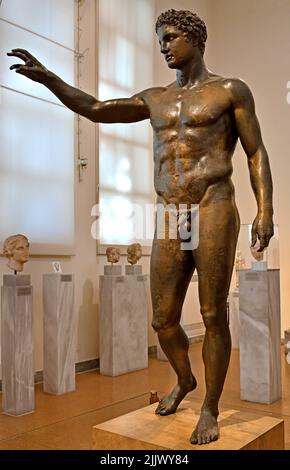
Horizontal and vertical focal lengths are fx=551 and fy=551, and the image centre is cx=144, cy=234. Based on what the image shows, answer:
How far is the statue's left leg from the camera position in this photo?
2.88 m

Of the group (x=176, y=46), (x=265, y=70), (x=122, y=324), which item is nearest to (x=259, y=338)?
(x=122, y=324)

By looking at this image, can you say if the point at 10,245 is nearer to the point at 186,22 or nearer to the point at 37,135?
the point at 37,135

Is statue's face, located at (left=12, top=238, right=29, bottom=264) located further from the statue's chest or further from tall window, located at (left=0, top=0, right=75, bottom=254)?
the statue's chest

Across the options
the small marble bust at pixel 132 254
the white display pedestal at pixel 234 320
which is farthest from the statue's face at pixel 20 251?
the white display pedestal at pixel 234 320

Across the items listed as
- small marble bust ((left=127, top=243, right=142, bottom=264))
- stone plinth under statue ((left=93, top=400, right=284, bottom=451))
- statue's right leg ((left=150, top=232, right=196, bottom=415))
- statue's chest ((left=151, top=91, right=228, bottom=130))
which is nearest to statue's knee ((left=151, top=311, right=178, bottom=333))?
statue's right leg ((left=150, top=232, right=196, bottom=415))

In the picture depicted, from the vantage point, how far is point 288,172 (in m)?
8.91

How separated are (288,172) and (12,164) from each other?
484cm

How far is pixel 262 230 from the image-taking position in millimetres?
2830

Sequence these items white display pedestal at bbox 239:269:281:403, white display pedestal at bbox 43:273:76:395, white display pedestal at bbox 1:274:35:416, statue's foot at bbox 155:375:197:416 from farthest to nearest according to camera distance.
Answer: white display pedestal at bbox 43:273:76:395 → white display pedestal at bbox 239:269:281:403 → white display pedestal at bbox 1:274:35:416 → statue's foot at bbox 155:375:197:416

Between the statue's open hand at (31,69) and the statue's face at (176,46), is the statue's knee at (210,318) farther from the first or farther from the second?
the statue's open hand at (31,69)

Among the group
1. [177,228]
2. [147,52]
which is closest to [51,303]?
[177,228]

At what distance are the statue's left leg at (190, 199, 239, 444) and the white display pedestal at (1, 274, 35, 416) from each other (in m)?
2.30

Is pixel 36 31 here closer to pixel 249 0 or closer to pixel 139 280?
pixel 139 280

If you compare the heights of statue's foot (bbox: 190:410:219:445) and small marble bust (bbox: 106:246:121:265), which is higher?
small marble bust (bbox: 106:246:121:265)
